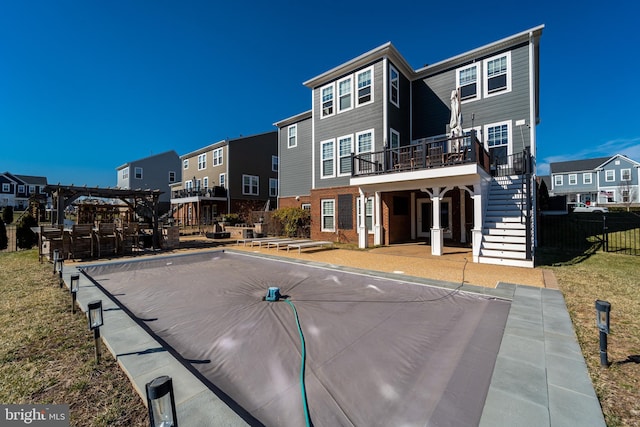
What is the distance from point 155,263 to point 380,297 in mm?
8221

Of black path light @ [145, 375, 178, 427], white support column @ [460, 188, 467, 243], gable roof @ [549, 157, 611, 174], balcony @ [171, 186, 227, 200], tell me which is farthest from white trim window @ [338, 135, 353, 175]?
gable roof @ [549, 157, 611, 174]

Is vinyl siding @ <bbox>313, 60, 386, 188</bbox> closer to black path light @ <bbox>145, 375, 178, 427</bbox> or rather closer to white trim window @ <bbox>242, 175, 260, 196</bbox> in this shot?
white trim window @ <bbox>242, 175, 260, 196</bbox>

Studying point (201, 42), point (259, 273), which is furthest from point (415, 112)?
point (201, 42)

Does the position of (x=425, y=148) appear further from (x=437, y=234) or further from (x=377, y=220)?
(x=377, y=220)

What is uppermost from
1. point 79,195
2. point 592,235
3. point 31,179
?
point 31,179

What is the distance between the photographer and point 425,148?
9.39m

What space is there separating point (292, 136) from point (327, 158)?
428 centimetres

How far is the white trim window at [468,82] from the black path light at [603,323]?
39.9ft

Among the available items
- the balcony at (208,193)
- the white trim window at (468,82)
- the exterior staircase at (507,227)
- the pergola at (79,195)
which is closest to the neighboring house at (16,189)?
the balcony at (208,193)

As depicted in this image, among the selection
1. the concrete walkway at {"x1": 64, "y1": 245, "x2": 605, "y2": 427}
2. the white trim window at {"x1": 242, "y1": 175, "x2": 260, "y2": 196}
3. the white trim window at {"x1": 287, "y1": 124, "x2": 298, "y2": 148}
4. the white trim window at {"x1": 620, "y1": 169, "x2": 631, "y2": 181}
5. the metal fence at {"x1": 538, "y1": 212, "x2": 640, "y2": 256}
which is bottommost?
the concrete walkway at {"x1": 64, "y1": 245, "x2": 605, "y2": 427}

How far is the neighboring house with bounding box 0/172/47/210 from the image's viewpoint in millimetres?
42391

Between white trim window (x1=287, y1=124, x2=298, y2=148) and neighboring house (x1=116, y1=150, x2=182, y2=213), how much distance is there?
2061 cm

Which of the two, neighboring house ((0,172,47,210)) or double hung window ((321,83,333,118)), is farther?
neighboring house ((0,172,47,210))

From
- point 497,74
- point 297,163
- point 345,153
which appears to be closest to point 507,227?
point 497,74
